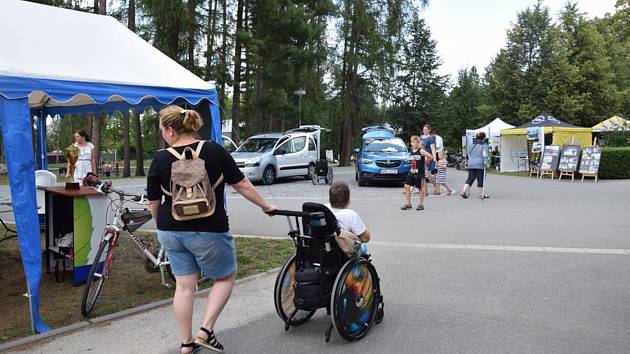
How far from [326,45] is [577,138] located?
1597cm

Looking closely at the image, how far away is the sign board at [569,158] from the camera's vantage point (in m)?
19.5

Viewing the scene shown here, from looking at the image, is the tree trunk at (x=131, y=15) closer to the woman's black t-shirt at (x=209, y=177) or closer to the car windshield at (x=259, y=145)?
the car windshield at (x=259, y=145)

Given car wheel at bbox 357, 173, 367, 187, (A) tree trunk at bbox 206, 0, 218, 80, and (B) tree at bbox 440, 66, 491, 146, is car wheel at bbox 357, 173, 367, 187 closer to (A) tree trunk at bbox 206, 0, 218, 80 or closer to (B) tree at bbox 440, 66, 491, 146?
(A) tree trunk at bbox 206, 0, 218, 80

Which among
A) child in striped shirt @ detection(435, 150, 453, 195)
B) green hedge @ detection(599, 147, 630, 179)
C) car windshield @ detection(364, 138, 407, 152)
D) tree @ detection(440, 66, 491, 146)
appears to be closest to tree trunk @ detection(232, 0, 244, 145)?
car windshield @ detection(364, 138, 407, 152)

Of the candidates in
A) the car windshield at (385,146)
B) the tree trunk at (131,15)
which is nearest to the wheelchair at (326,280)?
the car windshield at (385,146)

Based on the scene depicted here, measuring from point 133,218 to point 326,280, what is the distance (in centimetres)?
244

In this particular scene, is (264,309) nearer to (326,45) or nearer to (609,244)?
(609,244)

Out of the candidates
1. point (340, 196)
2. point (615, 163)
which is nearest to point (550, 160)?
point (615, 163)

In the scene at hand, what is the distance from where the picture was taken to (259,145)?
18969 millimetres

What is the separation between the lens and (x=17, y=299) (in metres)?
5.26

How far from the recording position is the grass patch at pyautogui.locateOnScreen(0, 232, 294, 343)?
4707 millimetres

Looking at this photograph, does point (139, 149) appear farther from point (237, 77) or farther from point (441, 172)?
point (441, 172)

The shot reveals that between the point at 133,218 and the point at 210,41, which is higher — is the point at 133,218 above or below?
below

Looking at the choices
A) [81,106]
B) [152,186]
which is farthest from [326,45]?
→ [152,186]
